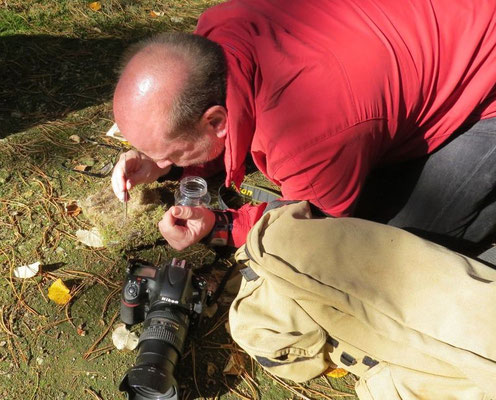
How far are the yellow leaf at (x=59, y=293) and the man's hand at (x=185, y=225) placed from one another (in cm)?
51

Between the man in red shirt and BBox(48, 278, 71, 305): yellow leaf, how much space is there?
560 mm

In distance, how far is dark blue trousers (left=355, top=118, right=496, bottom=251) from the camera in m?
2.16

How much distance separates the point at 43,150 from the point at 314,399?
203cm

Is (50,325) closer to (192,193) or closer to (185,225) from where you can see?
(185,225)

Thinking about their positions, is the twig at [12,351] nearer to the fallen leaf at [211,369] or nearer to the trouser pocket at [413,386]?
the fallen leaf at [211,369]

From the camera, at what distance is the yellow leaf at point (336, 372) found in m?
2.03

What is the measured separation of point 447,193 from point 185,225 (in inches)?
49.2

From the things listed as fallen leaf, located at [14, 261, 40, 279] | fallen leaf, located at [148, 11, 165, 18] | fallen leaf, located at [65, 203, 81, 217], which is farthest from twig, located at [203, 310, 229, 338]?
fallen leaf, located at [148, 11, 165, 18]

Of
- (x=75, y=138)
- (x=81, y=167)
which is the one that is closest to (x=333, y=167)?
(x=81, y=167)

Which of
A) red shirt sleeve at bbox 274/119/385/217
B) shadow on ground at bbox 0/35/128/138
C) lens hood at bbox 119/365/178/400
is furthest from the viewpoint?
shadow on ground at bbox 0/35/128/138

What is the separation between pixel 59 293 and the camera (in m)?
2.18

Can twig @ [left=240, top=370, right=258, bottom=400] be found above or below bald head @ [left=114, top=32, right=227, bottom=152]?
below

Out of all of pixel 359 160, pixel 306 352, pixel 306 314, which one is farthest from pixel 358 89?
pixel 306 352

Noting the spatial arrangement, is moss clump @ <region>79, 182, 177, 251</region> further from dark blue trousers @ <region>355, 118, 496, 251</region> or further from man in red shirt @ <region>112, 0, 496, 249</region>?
dark blue trousers @ <region>355, 118, 496, 251</region>
